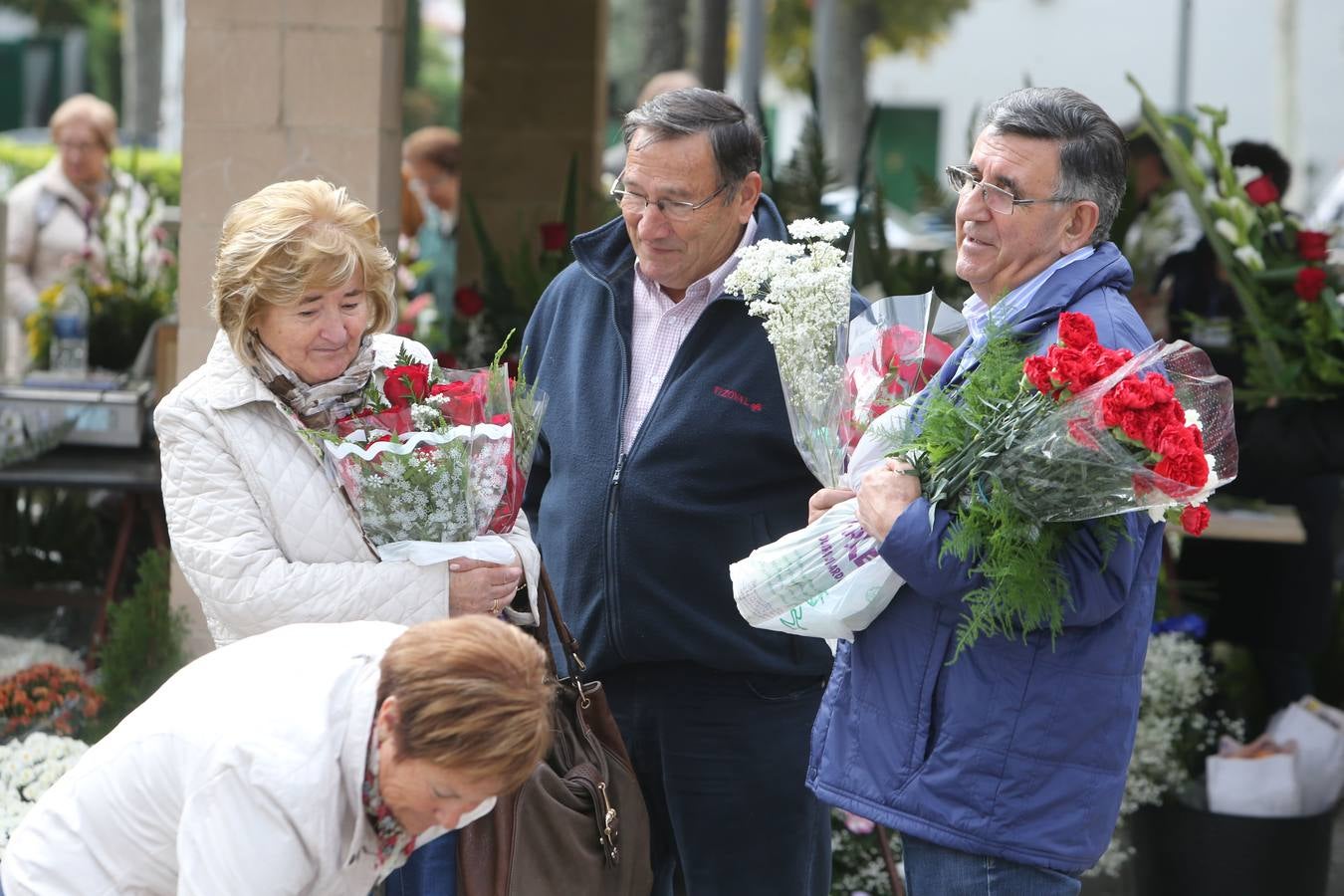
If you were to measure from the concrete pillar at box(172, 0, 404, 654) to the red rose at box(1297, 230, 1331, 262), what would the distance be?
2563 millimetres

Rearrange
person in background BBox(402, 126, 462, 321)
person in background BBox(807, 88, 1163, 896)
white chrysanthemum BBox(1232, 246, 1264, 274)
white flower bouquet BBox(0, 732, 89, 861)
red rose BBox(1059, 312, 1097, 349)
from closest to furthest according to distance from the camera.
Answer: red rose BBox(1059, 312, 1097, 349) → person in background BBox(807, 88, 1163, 896) → white flower bouquet BBox(0, 732, 89, 861) → white chrysanthemum BBox(1232, 246, 1264, 274) → person in background BBox(402, 126, 462, 321)

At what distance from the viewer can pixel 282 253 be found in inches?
106

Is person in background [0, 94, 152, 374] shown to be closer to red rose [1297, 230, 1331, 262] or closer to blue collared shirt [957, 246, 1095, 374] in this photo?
red rose [1297, 230, 1331, 262]

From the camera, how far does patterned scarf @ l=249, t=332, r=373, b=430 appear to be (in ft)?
8.98

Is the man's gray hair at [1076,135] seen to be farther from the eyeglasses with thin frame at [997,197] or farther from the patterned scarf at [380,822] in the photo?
the patterned scarf at [380,822]

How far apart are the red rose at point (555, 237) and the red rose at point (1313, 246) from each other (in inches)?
88.8

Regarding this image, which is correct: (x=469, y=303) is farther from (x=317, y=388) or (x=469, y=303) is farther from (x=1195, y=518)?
(x=1195, y=518)

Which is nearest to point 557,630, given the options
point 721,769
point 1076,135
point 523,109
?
point 721,769

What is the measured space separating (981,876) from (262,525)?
4.18 feet

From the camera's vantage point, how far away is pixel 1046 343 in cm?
248

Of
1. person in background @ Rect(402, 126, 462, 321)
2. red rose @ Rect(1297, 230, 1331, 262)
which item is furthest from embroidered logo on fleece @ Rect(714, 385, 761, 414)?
person in background @ Rect(402, 126, 462, 321)

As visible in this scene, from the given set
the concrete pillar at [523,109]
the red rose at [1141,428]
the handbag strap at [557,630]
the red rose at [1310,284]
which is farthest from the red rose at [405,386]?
the concrete pillar at [523,109]

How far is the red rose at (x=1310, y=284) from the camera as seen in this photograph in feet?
15.0

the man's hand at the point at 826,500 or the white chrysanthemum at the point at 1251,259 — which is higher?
the white chrysanthemum at the point at 1251,259
